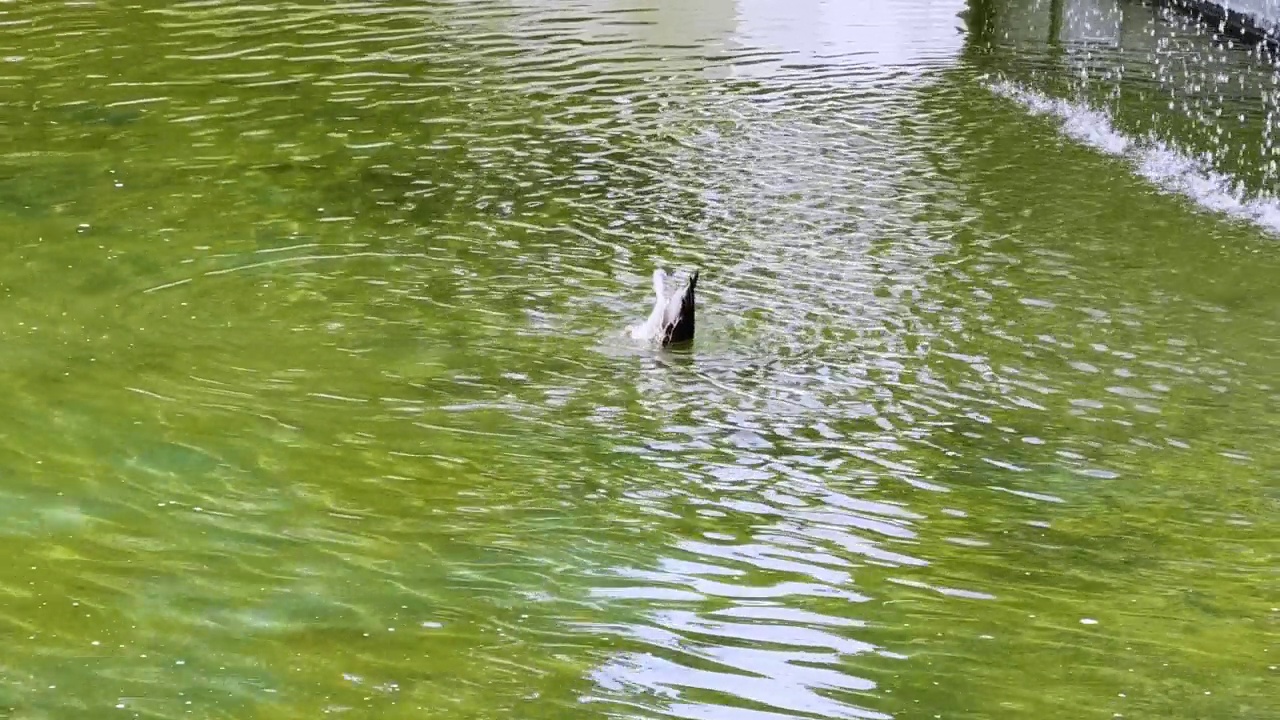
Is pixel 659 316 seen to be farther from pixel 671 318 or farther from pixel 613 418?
pixel 613 418

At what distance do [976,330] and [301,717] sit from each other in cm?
398

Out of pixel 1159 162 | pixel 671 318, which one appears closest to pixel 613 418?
pixel 671 318

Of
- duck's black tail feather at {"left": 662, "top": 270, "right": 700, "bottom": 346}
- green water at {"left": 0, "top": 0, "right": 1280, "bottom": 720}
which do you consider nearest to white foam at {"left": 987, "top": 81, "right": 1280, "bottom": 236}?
green water at {"left": 0, "top": 0, "right": 1280, "bottom": 720}

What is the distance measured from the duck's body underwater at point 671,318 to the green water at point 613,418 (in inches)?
4.4

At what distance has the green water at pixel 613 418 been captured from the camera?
3.82 metres

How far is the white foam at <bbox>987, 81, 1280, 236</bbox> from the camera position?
860 centimetres

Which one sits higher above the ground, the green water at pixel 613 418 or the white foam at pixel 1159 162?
the white foam at pixel 1159 162

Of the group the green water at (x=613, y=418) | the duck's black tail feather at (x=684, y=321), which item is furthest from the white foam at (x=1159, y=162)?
the duck's black tail feather at (x=684, y=321)

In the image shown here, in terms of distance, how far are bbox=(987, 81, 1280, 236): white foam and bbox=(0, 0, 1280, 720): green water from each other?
0.83 ft

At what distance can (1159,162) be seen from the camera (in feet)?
31.3

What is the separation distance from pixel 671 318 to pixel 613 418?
0.77 metres

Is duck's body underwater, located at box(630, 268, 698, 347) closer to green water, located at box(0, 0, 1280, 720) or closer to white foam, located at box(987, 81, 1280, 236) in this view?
green water, located at box(0, 0, 1280, 720)

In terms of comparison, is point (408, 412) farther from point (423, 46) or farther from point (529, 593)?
point (423, 46)

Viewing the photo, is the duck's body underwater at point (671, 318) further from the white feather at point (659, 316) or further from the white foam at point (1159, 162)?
the white foam at point (1159, 162)
